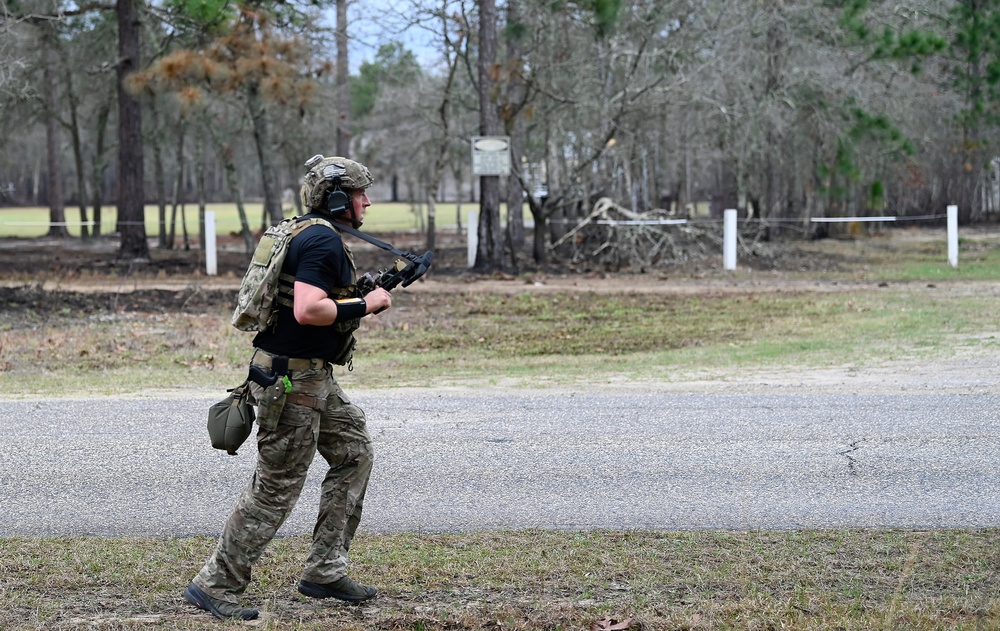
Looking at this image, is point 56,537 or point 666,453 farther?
point 666,453

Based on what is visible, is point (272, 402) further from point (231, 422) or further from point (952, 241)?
point (952, 241)

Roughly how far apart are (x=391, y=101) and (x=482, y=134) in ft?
29.8

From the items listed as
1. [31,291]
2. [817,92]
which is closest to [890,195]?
[817,92]

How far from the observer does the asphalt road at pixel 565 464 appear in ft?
19.6

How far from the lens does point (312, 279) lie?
4.28 meters

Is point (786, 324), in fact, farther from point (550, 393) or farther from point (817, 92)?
point (817, 92)

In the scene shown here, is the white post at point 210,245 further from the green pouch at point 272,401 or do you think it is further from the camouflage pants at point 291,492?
the green pouch at point 272,401

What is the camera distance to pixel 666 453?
7.38 m

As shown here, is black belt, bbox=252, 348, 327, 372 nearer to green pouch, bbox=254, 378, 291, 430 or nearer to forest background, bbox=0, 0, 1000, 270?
green pouch, bbox=254, 378, 291, 430

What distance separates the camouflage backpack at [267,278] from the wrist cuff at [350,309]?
25cm

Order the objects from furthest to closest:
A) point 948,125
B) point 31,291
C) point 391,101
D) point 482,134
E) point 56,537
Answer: point 948,125 < point 391,101 < point 482,134 < point 31,291 < point 56,537

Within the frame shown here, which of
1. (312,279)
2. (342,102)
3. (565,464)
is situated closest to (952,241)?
(342,102)

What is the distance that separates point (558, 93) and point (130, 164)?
939cm

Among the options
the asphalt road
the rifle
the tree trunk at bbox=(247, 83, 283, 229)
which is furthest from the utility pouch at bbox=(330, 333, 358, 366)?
the tree trunk at bbox=(247, 83, 283, 229)
